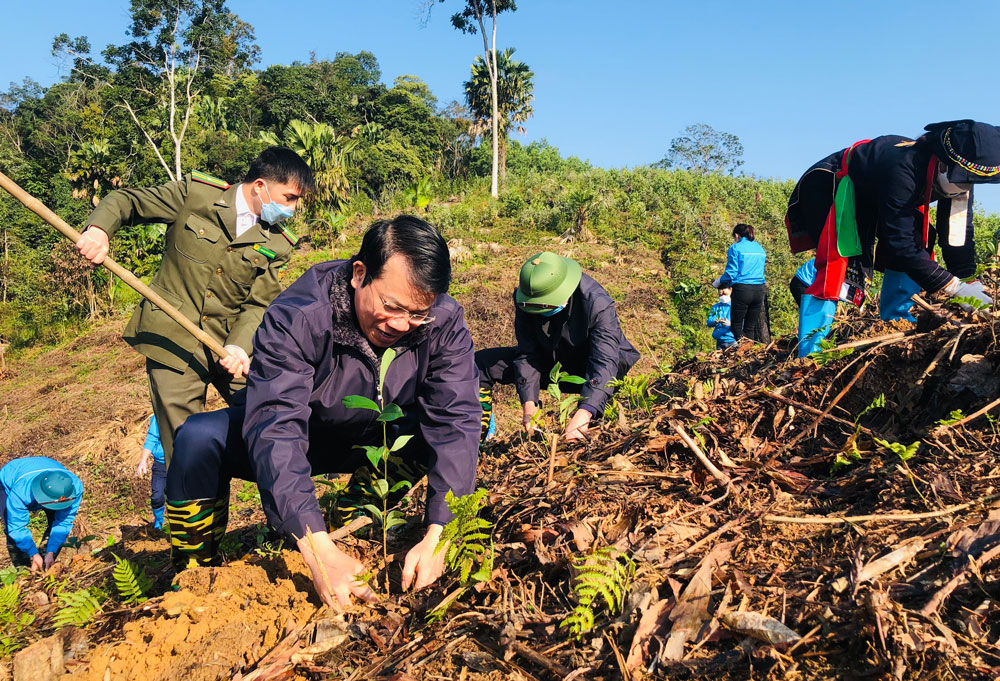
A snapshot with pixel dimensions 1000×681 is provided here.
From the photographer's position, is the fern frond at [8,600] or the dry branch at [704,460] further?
the fern frond at [8,600]

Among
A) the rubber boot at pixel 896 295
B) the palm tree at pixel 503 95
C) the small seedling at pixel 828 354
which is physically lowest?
the small seedling at pixel 828 354

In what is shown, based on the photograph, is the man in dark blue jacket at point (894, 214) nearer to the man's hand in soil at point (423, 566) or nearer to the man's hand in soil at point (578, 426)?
the man's hand in soil at point (578, 426)

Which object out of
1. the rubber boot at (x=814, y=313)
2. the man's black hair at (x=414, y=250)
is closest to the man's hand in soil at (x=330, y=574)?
the man's black hair at (x=414, y=250)

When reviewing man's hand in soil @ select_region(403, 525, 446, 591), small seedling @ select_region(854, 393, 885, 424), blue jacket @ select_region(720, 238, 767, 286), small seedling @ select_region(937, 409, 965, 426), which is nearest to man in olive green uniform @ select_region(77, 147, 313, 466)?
man's hand in soil @ select_region(403, 525, 446, 591)

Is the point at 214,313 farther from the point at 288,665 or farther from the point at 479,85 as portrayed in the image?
the point at 479,85

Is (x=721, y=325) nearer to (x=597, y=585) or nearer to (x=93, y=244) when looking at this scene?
(x=93, y=244)

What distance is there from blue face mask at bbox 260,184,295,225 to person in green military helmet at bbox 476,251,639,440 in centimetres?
143

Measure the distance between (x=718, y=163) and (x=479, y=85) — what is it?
43.6ft

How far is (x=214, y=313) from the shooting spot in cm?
357

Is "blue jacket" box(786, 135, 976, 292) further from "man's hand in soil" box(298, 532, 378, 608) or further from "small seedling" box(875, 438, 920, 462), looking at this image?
"man's hand in soil" box(298, 532, 378, 608)

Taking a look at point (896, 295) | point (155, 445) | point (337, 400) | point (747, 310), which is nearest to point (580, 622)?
point (337, 400)

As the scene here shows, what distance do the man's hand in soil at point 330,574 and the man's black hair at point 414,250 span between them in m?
0.83

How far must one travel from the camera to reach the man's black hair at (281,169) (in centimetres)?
354

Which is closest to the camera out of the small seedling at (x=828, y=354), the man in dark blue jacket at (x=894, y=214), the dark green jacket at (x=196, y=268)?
the small seedling at (x=828, y=354)
